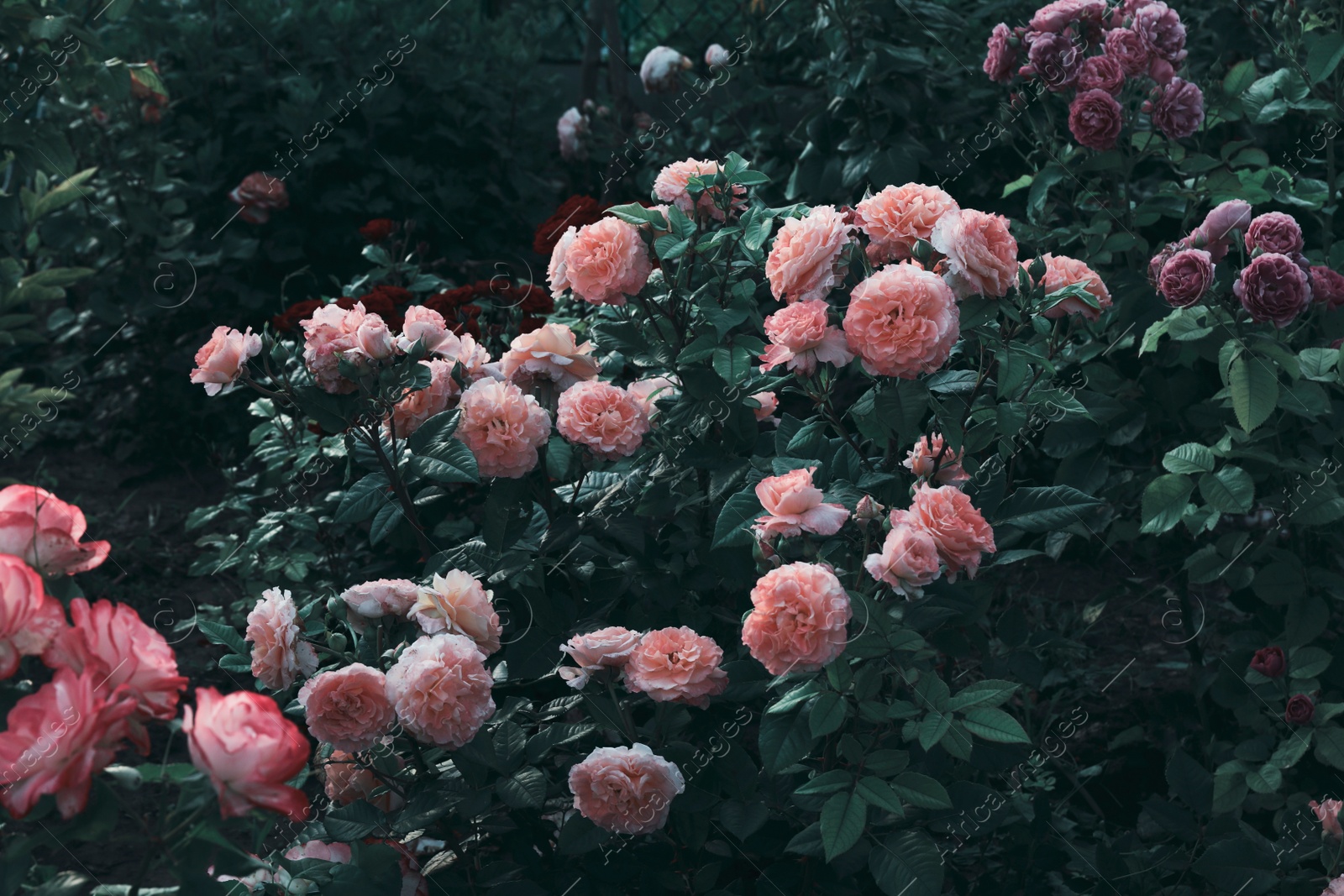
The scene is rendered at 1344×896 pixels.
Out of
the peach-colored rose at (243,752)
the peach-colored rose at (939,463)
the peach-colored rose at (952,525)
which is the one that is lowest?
the peach-colored rose at (939,463)

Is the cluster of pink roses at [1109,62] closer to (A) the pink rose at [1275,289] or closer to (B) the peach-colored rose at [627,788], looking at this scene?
(A) the pink rose at [1275,289]

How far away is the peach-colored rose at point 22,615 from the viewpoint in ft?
2.63

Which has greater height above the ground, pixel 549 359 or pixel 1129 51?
pixel 549 359

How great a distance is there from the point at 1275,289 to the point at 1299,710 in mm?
697

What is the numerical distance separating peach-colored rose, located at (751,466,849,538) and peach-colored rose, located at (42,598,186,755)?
2.31 feet

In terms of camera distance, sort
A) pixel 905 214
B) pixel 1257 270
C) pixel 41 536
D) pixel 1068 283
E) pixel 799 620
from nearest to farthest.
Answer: pixel 41 536, pixel 799 620, pixel 905 214, pixel 1068 283, pixel 1257 270

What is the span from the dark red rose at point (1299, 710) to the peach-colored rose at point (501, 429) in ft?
4.31

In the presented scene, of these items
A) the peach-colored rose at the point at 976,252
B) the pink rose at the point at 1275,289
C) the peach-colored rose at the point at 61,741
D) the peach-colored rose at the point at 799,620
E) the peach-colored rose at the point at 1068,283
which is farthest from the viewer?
the pink rose at the point at 1275,289

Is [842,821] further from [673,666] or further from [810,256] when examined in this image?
[810,256]

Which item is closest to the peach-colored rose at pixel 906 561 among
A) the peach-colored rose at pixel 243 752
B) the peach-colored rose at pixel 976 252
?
the peach-colored rose at pixel 976 252

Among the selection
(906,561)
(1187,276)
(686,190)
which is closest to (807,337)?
(906,561)

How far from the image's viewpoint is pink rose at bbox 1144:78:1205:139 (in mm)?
2070

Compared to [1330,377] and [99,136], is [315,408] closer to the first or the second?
[1330,377]

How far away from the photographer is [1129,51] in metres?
2.11
